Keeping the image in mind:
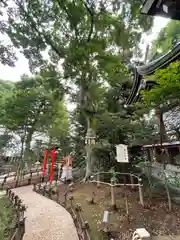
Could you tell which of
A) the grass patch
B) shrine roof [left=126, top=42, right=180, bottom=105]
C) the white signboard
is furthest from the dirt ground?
shrine roof [left=126, top=42, right=180, bottom=105]

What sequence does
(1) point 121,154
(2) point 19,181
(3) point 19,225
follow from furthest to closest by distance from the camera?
(2) point 19,181 < (1) point 121,154 < (3) point 19,225

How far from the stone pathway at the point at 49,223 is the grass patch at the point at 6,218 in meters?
0.58

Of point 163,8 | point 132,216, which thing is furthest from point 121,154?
point 163,8

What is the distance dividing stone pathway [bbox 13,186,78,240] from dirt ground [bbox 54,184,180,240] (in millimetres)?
653

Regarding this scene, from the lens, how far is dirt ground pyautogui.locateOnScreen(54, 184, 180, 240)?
3.99 m

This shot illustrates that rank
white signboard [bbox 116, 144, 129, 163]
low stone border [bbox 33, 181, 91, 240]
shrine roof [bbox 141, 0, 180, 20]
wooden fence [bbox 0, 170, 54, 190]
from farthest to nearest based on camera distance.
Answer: wooden fence [bbox 0, 170, 54, 190]
white signboard [bbox 116, 144, 129, 163]
low stone border [bbox 33, 181, 91, 240]
shrine roof [bbox 141, 0, 180, 20]

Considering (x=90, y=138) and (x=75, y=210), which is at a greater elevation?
(x=90, y=138)

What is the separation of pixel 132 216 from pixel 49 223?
2.77m

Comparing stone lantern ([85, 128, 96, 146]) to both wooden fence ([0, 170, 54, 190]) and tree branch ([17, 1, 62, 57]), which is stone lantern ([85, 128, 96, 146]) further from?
wooden fence ([0, 170, 54, 190])

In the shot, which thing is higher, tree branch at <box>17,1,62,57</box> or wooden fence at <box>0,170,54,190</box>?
tree branch at <box>17,1,62,57</box>

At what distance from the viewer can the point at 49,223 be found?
191 inches

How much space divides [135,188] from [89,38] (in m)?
9.28

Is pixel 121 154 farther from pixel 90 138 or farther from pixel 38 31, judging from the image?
pixel 38 31

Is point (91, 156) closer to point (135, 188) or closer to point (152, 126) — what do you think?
point (135, 188)
